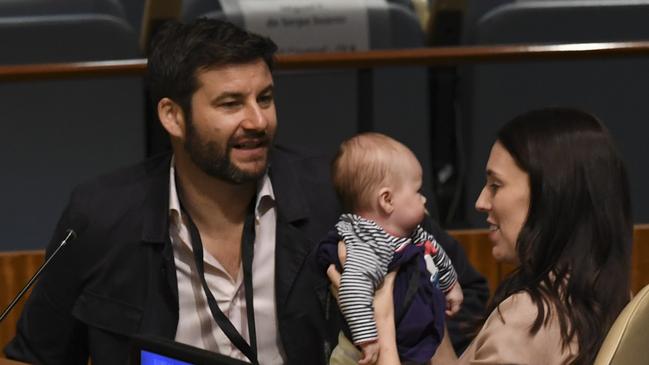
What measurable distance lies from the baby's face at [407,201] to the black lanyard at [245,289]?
0.31 metres

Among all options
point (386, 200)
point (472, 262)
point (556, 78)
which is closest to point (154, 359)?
point (386, 200)

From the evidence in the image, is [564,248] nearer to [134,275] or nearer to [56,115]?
[134,275]

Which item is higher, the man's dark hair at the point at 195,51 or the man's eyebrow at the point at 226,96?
the man's dark hair at the point at 195,51

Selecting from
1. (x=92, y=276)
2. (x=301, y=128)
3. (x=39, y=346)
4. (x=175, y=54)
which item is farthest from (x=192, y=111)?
(x=301, y=128)

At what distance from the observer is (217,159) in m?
2.39

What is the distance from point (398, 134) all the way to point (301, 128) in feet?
0.81

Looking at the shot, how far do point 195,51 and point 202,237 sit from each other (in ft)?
1.07

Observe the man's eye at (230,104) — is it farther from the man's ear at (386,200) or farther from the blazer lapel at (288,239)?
the man's ear at (386,200)

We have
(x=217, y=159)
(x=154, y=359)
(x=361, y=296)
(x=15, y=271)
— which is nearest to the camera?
(x=154, y=359)

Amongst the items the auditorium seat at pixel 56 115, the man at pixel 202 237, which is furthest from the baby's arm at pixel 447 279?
the auditorium seat at pixel 56 115

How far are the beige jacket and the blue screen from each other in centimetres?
43

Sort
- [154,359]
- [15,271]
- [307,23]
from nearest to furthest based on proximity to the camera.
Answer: [154,359] → [15,271] → [307,23]

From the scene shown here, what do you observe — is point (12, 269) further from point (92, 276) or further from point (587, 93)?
point (587, 93)

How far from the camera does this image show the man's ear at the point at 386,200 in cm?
216
